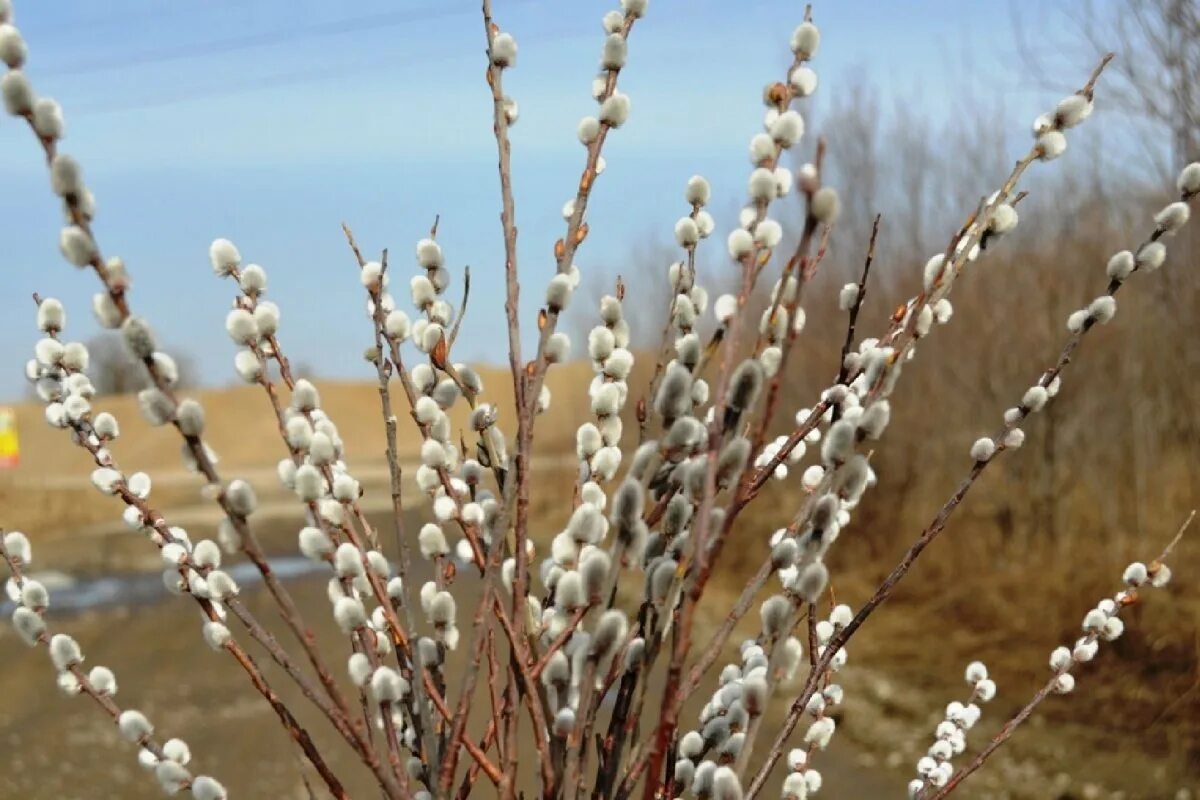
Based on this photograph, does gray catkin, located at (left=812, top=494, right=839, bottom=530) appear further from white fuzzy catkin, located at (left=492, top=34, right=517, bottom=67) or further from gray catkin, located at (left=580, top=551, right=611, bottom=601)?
white fuzzy catkin, located at (left=492, top=34, right=517, bottom=67)

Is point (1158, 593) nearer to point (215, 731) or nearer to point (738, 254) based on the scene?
point (215, 731)

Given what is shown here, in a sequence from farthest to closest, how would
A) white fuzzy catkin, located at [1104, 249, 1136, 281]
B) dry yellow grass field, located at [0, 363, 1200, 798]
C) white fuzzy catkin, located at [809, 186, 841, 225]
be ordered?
dry yellow grass field, located at [0, 363, 1200, 798] → white fuzzy catkin, located at [1104, 249, 1136, 281] → white fuzzy catkin, located at [809, 186, 841, 225]

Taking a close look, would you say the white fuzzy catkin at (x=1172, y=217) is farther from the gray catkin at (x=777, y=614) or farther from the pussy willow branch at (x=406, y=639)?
the pussy willow branch at (x=406, y=639)

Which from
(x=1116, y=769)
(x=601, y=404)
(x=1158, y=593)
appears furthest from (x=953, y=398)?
(x=601, y=404)

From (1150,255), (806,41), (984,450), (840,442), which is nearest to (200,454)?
(840,442)

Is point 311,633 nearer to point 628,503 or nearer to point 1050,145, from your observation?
point 628,503

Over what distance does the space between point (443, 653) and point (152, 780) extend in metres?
5.13

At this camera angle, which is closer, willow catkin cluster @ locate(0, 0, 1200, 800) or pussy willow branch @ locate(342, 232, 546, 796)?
willow catkin cluster @ locate(0, 0, 1200, 800)

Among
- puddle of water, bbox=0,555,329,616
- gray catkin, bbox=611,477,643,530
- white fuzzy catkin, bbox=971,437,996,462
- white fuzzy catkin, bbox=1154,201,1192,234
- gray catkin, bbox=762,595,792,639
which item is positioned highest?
puddle of water, bbox=0,555,329,616

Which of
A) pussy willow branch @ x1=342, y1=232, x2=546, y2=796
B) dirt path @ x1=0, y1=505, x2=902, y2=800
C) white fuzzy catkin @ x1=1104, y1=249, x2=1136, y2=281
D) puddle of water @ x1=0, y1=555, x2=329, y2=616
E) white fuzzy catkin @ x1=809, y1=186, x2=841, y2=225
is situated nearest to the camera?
white fuzzy catkin @ x1=809, y1=186, x2=841, y2=225

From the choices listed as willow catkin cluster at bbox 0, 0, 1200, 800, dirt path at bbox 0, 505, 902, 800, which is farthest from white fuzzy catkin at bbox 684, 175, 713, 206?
dirt path at bbox 0, 505, 902, 800

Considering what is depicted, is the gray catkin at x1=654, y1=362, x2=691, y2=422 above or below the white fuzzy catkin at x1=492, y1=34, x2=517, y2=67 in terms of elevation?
below

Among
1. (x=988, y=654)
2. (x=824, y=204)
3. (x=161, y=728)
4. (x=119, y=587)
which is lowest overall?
(x=824, y=204)

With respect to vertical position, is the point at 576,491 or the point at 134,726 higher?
the point at 576,491
